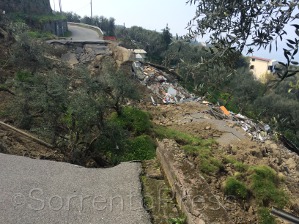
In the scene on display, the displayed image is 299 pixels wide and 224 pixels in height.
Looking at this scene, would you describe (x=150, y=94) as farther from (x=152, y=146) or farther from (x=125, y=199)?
(x=125, y=199)

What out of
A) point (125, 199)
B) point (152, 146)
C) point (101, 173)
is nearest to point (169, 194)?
point (125, 199)

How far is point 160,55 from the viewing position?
133 ft

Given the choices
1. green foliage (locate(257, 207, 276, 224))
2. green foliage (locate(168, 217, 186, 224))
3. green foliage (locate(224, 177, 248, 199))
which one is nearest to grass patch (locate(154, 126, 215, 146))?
green foliage (locate(224, 177, 248, 199))

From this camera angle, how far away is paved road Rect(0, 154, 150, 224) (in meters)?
5.52

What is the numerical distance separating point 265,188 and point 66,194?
540 centimetres

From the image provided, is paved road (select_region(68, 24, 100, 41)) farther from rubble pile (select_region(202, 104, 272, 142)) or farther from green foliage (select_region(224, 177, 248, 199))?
green foliage (select_region(224, 177, 248, 199))

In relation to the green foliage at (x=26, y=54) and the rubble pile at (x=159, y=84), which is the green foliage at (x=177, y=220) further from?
the rubble pile at (x=159, y=84)

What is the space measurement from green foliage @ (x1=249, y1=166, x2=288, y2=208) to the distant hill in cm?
2897

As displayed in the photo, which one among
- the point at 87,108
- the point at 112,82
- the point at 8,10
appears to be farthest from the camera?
the point at 8,10

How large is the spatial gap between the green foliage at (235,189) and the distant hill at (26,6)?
28991 millimetres

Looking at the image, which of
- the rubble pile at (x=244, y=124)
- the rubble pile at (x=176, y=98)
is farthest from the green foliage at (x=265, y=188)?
the rubble pile at (x=244, y=124)

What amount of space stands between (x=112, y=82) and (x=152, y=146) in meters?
3.44

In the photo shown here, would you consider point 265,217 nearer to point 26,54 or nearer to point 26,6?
point 26,54

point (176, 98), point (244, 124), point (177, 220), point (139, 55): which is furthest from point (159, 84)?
point (177, 220)
